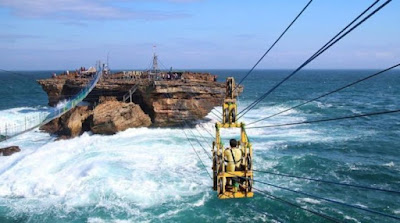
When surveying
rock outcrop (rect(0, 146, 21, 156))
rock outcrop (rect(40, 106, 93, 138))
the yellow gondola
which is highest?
the yellow gondola

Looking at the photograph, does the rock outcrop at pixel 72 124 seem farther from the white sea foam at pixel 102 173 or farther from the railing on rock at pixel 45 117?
the white sea foam at pixel 102 173

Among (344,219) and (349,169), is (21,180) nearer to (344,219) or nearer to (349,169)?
(344,219)

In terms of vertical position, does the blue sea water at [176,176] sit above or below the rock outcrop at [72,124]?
below

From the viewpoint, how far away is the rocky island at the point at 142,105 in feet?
128

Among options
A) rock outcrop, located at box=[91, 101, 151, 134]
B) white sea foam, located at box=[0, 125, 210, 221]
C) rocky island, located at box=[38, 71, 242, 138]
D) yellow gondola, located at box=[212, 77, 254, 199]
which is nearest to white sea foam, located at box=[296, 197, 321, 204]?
white sea foam, located at box=[0, 125, 210, 221]

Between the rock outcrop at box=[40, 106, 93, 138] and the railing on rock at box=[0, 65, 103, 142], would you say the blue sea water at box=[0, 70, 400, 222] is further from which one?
the railing on rock at box=[0, 65, 103, 142]

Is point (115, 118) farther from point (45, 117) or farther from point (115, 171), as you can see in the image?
point (115, 171)

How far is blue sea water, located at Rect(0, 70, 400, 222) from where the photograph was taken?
21.4 metres

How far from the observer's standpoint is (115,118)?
127 feet

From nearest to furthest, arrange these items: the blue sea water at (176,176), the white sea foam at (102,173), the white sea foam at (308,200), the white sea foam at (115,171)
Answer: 1. the blue sea water at (176,176)
2. the white sea foam at (308,200)
3. the white sea foam at (115,171)
4. the white sea foam at (102,173)

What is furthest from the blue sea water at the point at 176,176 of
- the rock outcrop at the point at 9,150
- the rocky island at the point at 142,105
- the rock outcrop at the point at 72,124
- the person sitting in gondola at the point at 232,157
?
the person sitting in gondola at the point at 232,157

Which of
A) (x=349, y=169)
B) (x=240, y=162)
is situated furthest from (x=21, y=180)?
(x=349, y=169)

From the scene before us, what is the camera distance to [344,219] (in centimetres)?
2033

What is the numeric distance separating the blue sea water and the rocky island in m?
1.16
